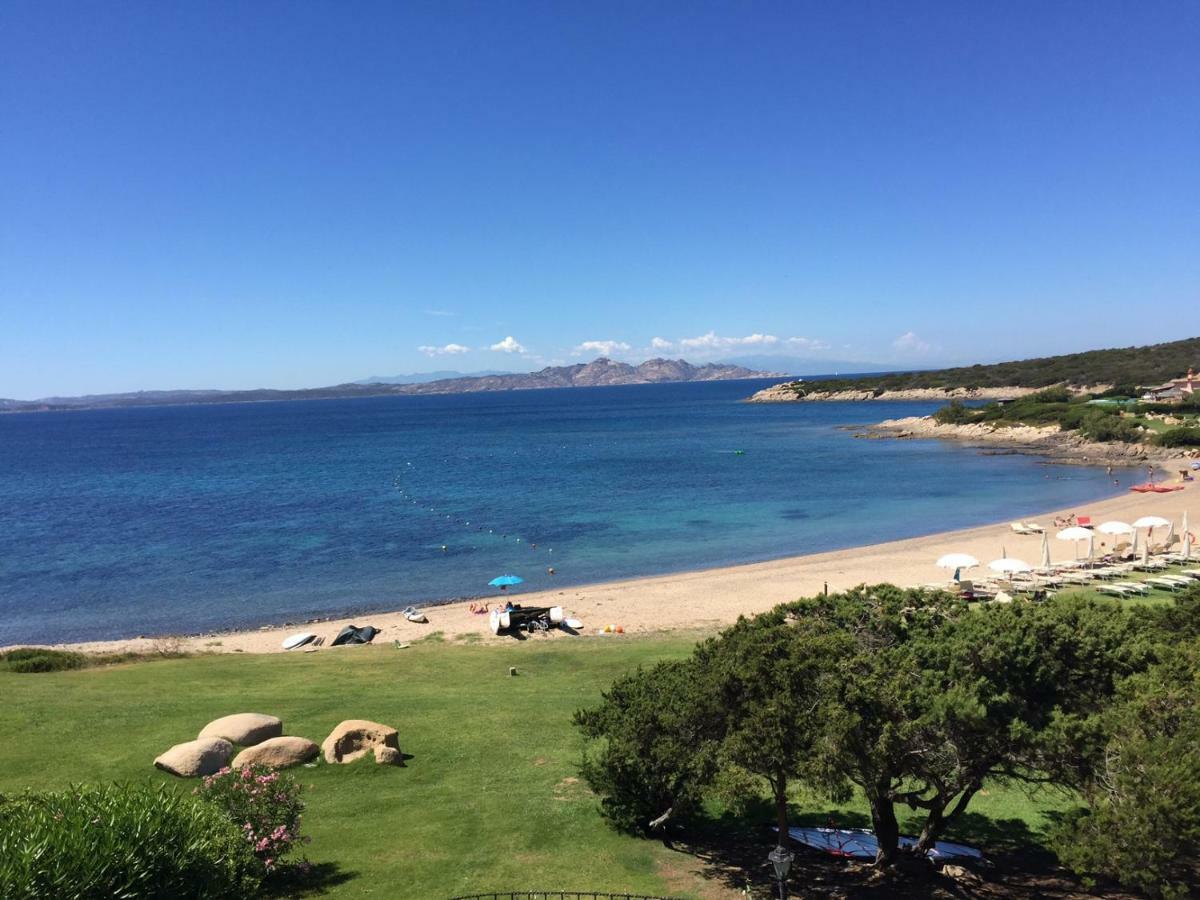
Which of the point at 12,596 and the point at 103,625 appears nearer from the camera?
the point at 103,625

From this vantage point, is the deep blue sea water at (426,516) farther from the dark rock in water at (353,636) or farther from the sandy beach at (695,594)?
the dark rock in water at (353,636)

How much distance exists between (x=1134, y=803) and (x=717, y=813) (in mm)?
8058

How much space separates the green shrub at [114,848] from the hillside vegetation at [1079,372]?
459 feet

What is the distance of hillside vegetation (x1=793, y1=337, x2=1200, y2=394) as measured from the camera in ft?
462

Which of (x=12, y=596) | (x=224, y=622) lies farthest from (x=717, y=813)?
(x=12, y=596)

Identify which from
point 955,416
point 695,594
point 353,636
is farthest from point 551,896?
point 955,416

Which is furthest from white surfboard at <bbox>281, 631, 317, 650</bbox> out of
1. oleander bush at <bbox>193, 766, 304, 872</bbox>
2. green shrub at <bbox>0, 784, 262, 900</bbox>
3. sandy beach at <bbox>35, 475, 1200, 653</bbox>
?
green shrub at <bbox>0, 784, 262, 900</bbox>

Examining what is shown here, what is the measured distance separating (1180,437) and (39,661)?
9589 centimetres

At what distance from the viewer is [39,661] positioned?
81.6 feet

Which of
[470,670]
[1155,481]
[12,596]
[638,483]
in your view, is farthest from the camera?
[638,483]

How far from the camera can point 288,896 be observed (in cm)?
1117

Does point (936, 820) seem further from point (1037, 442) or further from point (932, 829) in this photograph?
point (1037, 442)

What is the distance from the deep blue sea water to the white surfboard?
5.75 m

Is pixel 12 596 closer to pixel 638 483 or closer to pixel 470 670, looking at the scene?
pixel 470 670
